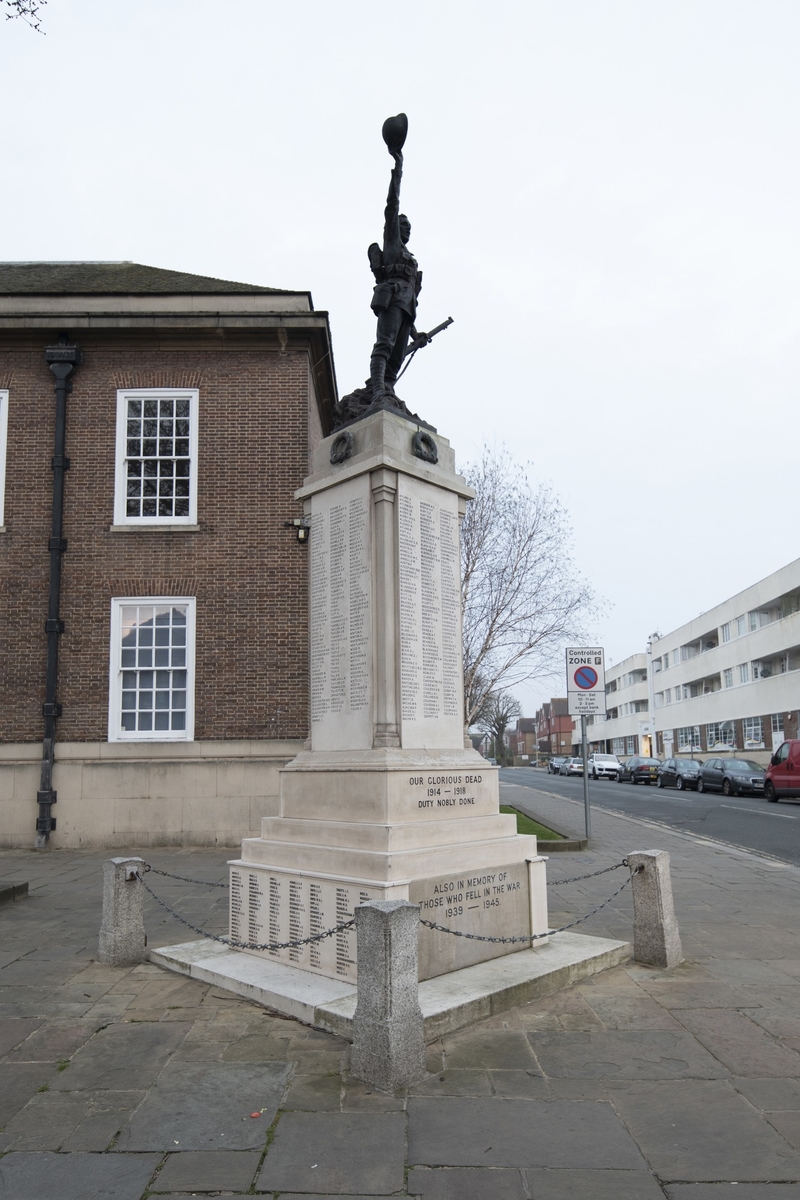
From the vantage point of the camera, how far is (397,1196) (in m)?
3.14

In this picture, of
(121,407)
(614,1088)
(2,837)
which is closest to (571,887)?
(614,1088)

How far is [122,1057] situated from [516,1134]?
2.23 m

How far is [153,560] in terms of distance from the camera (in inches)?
565

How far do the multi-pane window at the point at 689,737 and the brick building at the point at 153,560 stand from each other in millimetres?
54521

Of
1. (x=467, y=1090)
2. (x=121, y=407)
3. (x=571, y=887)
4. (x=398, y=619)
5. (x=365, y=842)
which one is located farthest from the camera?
(x=121, y=407)

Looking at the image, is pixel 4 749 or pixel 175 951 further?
pixel 4 749

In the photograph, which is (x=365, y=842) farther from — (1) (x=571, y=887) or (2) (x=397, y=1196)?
(1) (x=571, y=887)

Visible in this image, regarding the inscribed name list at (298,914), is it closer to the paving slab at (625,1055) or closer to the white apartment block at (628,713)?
the paving slab at (625,1055)

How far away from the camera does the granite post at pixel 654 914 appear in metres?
6.36

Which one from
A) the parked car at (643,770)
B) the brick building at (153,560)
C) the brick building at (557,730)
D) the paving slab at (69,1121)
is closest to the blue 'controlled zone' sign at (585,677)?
the brick building at (153,560)

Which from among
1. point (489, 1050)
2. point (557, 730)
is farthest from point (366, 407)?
point (557, 730)

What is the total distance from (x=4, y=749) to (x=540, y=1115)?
483 inches

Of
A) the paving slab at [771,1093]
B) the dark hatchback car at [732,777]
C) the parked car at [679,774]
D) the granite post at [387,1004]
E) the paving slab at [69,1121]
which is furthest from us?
the parked car at [679,774]

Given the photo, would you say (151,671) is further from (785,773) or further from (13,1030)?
(785,773)
